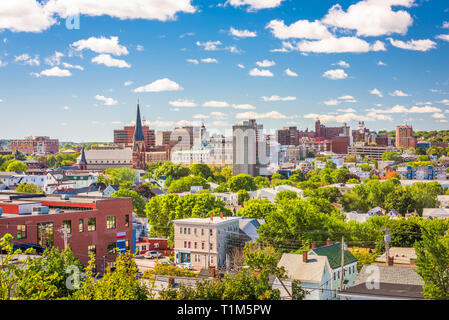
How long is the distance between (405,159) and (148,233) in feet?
349

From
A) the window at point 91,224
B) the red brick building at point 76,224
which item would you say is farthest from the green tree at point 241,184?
the window at point 91,224

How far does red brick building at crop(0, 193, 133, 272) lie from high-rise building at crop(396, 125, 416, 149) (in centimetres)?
14960

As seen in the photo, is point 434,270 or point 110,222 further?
point 110,222

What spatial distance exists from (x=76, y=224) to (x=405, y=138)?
156699 millimetres

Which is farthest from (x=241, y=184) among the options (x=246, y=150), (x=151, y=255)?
(x=151, y=255)

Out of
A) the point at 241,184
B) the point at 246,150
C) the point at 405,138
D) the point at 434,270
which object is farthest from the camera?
the point at 405,138

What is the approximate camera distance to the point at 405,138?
548 ft

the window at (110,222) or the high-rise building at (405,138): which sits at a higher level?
the high-rise building at (405,138)

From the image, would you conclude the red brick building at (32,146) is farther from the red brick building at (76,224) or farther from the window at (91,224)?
Answer: the window at (91,224)

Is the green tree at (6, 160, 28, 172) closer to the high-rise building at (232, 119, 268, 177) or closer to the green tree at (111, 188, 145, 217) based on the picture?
the high-rise building at (232, 119, 268, 177)

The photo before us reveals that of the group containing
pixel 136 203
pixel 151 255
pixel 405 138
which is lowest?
pixel 151 255

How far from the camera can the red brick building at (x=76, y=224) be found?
82.1 ft

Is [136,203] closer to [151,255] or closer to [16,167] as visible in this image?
[151,255]
